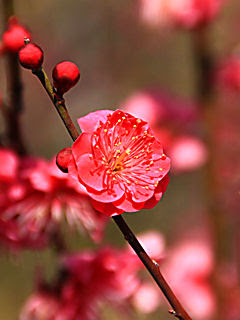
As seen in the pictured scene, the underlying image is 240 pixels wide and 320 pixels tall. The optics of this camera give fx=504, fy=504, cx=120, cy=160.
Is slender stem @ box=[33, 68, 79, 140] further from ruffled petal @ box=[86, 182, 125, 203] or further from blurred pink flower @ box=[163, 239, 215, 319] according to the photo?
blurred pink flower @ box=[163, 239, 215, 319]

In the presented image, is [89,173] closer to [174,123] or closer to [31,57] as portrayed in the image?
[31,57]

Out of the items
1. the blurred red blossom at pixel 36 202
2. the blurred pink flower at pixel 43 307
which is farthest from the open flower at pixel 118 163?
the blurred pink flower at pixel 43 307

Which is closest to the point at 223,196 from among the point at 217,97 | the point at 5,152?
the point at 217,97

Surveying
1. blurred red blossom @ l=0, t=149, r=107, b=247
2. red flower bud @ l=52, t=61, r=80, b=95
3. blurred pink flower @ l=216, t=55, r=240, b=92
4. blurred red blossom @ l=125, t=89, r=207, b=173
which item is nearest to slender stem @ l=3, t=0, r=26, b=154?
blurred red blossom @ l=0, t=149, r=107, b=247

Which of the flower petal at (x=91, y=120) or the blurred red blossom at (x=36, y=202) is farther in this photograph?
the blurred red blossom at (x=36, y=202)

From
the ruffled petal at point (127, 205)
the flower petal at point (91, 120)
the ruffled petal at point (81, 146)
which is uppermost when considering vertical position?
the flower petal at point (91, 120)

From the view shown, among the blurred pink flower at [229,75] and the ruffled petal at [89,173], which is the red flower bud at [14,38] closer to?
the ruffled petal at [89,173]

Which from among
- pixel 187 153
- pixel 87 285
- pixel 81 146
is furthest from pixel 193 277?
pixel 81 146
